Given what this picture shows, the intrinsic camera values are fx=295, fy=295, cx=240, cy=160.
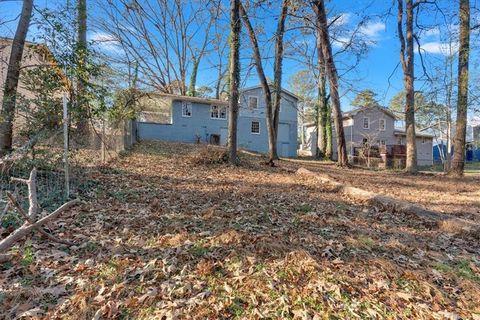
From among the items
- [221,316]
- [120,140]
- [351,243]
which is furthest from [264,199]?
[120,140]

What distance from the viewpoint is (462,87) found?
33.5ft

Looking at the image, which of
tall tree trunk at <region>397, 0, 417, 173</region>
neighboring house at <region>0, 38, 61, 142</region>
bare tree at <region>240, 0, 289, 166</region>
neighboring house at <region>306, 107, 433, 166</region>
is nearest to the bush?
bare tree at <region>240, 0, 289, 166</region>

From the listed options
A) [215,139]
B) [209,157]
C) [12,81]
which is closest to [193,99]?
[215,139]

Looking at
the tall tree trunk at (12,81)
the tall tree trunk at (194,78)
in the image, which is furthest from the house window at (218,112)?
the tall tree trunk at (12,81)

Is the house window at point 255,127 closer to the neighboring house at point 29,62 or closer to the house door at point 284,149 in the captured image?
the house door at point 284,149

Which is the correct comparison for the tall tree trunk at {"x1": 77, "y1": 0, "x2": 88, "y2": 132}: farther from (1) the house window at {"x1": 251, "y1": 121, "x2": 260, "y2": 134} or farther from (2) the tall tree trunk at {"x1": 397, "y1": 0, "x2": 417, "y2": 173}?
(1) the house window at {"x1": 251, "y1": 121, "x2": 260, "y2": 134}

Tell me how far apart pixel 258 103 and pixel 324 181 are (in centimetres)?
1769

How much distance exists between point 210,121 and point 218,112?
39.8 inches

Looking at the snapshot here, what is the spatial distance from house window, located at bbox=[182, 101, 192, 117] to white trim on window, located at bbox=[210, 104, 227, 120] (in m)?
1.67

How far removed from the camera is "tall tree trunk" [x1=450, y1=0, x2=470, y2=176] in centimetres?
977

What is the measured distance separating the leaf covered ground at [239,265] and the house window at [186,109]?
58.9ft

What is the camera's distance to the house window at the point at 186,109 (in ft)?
73.6

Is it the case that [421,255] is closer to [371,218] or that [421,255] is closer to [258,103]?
[371,218]

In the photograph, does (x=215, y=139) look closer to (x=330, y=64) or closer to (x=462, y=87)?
(x=330, y=64)
